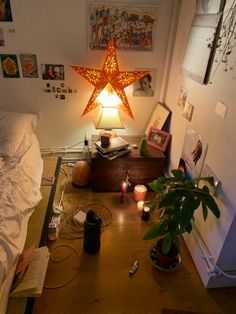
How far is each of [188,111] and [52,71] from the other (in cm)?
127

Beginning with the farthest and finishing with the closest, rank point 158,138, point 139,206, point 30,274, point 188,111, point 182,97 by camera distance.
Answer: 1. point 158,138
2. point 139,206
3. point 182,97
4. point 188,111
5. point 30,274

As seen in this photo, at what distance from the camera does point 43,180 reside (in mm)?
2039

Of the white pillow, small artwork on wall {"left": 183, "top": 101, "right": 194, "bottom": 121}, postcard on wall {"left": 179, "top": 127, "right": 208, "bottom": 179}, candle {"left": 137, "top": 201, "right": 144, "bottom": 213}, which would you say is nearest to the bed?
the white pillow

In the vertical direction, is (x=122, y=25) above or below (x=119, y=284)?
above

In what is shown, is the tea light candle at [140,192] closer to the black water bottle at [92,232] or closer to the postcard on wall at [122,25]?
the black water bottle at [92,232]

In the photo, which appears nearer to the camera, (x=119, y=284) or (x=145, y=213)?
(x=119, y=284)

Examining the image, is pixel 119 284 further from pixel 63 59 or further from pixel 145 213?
pixel 63 59

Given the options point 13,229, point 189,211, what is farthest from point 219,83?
point 13,229

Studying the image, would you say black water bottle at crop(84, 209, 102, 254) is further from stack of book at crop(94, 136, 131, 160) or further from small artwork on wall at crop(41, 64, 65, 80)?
small artwork on wall at crop(41, 64, 65, 80)

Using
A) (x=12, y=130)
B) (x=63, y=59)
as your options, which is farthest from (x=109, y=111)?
(x=12, y=130)

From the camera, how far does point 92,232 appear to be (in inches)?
63.1

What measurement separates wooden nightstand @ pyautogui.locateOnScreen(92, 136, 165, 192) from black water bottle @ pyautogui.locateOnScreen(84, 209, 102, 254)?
1.91 ft

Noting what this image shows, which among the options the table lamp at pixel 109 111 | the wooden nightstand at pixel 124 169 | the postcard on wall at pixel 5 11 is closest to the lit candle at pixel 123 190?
the wooden nightstand at pixel 124 169

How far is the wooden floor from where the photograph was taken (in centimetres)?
139
